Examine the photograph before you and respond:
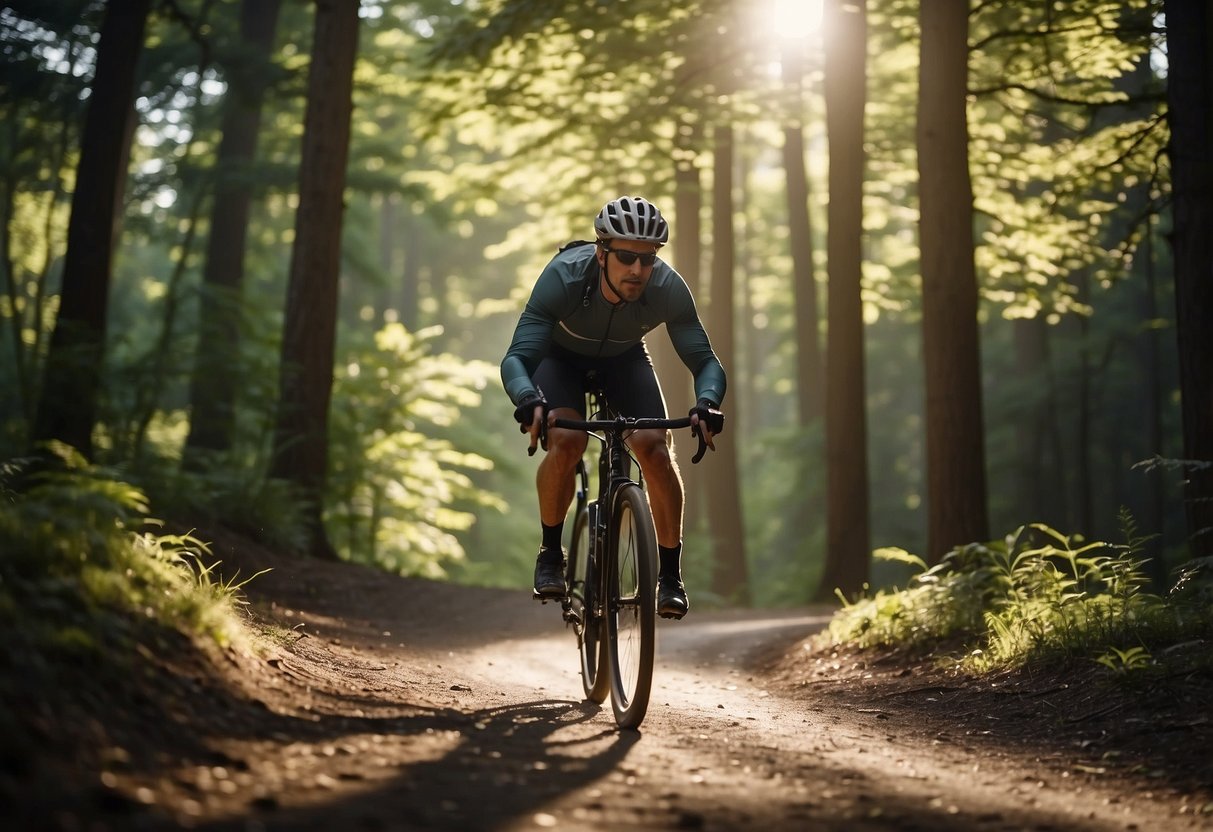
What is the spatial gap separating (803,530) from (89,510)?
25.6 meters

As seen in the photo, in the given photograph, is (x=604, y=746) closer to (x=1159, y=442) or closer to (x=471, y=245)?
(x=1159, y=442)

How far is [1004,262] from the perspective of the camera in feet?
49.5

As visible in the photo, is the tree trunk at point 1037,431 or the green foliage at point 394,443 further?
the tree trunk at point 1037,431

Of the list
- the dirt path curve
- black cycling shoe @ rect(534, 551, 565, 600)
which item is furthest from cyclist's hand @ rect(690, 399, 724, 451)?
the dirt path curve

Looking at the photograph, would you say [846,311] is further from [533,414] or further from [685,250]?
[533,414]

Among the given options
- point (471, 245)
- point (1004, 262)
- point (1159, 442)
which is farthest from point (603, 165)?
point (471, 245)

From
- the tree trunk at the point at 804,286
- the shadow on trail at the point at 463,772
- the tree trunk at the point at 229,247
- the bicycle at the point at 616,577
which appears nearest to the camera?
the shadow on trail at the point at 463,772

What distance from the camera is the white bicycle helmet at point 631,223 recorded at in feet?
20.1

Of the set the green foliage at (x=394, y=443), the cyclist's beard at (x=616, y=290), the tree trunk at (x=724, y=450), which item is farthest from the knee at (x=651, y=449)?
the tree trunk at (x=724, y=450)

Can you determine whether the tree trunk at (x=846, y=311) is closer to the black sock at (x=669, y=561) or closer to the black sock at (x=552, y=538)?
the black sock at (x=552, y=538)

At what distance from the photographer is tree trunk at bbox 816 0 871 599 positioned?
14.2m

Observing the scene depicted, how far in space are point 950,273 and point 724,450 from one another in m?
10.7

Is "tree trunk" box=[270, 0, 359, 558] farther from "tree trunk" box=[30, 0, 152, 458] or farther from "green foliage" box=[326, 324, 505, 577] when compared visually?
"green foliage" box=[326, 324, 505, 577]

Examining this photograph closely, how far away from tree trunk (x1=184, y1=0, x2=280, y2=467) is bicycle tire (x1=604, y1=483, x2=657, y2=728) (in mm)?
8578
